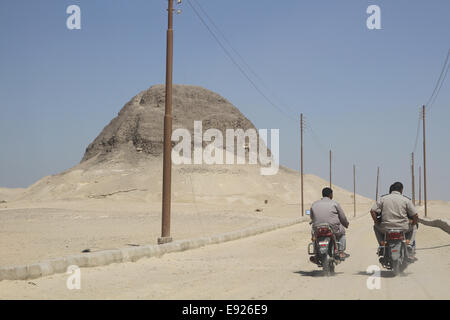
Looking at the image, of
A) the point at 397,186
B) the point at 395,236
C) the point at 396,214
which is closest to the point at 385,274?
the point at 395,236

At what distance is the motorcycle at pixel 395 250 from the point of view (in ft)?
34.6

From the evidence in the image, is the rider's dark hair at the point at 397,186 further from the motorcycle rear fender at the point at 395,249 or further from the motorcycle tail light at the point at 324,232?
the motorcycle tail light at the point at 324,232

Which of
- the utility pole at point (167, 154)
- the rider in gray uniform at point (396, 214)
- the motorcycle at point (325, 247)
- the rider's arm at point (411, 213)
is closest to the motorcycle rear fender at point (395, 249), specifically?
the rider in gray uniform at point (396, 214)

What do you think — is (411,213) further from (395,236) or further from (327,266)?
(327,266)

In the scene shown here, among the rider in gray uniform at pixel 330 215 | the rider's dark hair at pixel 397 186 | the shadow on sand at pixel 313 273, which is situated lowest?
the shadow on sand at pixel 313 273

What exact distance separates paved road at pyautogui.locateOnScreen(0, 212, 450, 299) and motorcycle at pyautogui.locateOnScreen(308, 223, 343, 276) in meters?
0.26

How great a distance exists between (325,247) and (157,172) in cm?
10247

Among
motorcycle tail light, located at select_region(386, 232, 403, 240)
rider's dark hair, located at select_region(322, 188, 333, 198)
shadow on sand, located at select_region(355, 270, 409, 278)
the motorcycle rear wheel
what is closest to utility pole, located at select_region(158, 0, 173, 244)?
rider's dark hair, located at select_region(322, 188, 333, 198)

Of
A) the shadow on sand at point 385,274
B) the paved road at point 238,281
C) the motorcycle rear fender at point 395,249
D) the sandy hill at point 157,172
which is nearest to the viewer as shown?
the paved road at point 238,281

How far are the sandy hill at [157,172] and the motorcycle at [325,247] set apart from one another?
220 ft

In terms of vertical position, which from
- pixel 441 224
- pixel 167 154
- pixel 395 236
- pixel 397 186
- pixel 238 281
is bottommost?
pixel 441 224

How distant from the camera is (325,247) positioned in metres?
10.6
